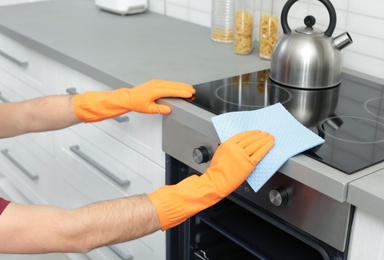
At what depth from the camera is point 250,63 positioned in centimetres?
199

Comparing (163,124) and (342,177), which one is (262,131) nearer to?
(342,177)

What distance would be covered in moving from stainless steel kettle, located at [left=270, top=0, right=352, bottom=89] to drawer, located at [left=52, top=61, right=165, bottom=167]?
1.25 ft

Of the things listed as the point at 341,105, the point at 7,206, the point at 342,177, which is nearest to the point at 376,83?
the point at 341,105

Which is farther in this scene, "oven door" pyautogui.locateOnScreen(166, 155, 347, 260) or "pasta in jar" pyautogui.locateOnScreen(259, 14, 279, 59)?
"pasta in jar" pyautogui.locateOnScreen(259, 14, 279, 59)

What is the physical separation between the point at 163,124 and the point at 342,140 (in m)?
0.53

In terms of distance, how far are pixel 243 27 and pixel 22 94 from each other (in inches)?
41.6

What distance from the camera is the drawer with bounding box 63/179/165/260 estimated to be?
1915 mm

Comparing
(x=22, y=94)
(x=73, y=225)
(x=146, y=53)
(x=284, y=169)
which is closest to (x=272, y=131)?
(x=284, y=169)

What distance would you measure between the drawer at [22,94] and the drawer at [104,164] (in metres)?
0.12

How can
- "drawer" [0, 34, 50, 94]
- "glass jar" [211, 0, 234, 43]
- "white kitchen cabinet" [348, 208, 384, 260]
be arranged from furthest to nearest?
"drawer" [0, 34, 50, 94]
"glass jar" [211, 0, 234, 43]
"white kitchen cabinet" [348, 208, 384, 260]

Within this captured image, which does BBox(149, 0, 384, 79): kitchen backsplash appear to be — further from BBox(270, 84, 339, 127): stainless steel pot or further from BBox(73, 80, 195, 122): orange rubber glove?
BBox(73, 80, 195, 122): orange rubber glove

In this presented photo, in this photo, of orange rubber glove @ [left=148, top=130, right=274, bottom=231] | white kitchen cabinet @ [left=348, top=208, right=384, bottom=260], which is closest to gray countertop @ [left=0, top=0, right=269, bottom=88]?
orange rubber glove @ [left=148, top=130, right=274, bottom=231]

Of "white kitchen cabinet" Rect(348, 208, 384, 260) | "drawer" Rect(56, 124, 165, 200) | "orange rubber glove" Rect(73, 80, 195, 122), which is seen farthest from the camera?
"drawer" Rect(56, 124, 165, 200)

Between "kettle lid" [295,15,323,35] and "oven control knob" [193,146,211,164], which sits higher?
"kettle lid" [295,15,323,35]
